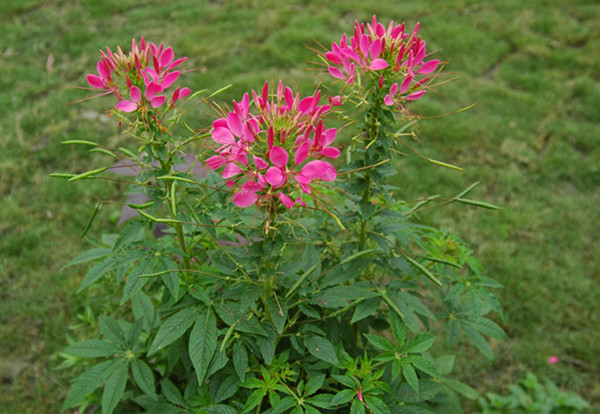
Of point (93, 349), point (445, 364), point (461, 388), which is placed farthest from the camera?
point (445, 364)

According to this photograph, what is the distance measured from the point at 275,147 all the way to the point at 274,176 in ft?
0.20

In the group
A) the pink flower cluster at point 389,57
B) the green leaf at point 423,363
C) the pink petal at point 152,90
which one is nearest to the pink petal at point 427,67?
the pink flower cluster at point 389,57

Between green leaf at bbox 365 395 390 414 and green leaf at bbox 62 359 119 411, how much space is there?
77cm

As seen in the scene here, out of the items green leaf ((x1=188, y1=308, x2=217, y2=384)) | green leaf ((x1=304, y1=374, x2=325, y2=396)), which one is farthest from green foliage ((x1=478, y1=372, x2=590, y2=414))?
green leaf ((x1=188, y1=308, x2=217, y2=384))

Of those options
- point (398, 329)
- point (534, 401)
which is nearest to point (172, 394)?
point (398, 329)

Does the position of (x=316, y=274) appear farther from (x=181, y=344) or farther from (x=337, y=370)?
(x=181, y=344)

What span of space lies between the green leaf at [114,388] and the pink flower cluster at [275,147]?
71cm

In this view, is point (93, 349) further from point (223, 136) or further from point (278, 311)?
point (223, 136)

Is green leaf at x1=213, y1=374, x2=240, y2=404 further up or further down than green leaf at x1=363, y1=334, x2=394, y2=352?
further down

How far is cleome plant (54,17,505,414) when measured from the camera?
44.1 inches

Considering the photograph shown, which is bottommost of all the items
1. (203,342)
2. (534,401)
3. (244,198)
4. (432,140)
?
(534,401)

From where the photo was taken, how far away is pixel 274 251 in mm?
1201

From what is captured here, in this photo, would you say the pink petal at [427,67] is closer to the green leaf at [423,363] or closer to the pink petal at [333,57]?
the pink petal at [333,57]

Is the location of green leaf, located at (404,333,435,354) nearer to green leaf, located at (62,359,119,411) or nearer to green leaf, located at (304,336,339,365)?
green leaf, located at (304,336,339,365)
